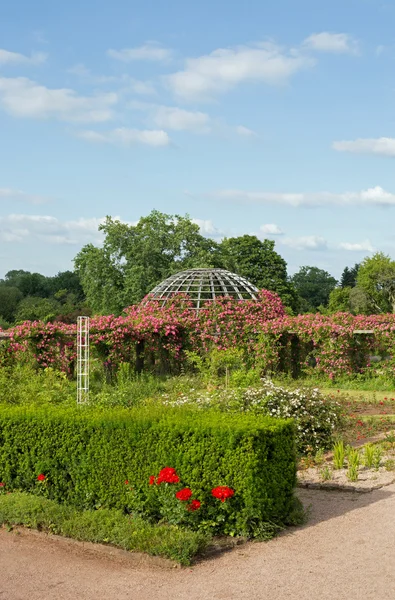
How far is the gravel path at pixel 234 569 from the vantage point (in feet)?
14.9

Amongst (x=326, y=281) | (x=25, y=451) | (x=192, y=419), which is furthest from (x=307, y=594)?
(x=326, y=281)

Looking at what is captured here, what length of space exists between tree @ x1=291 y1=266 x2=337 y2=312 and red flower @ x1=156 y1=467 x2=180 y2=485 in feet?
200

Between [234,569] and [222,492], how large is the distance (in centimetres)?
62

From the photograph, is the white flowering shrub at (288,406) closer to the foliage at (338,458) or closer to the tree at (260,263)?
the foliage at (338,458)

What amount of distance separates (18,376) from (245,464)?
23.4 feet

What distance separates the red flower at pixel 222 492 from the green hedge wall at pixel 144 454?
0.34ft

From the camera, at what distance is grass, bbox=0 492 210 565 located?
5086 mm

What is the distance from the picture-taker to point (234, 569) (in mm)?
4883

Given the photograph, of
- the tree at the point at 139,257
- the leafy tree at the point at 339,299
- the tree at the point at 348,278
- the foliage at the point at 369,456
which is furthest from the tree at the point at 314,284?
the foliage at the point at 369,456

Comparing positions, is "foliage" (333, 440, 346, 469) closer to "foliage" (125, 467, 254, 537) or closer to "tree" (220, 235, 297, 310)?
"foliage" (125, 467, 254, 537)

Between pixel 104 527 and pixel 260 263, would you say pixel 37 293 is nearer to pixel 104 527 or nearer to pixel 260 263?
pixel 260 263

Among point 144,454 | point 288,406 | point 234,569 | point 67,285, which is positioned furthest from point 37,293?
point 234,569

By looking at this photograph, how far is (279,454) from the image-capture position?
576 centimetres

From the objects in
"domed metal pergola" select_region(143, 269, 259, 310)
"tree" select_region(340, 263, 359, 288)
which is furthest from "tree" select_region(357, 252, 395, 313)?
"domed metal pergola" select_region(143, 269, 259, 310)
